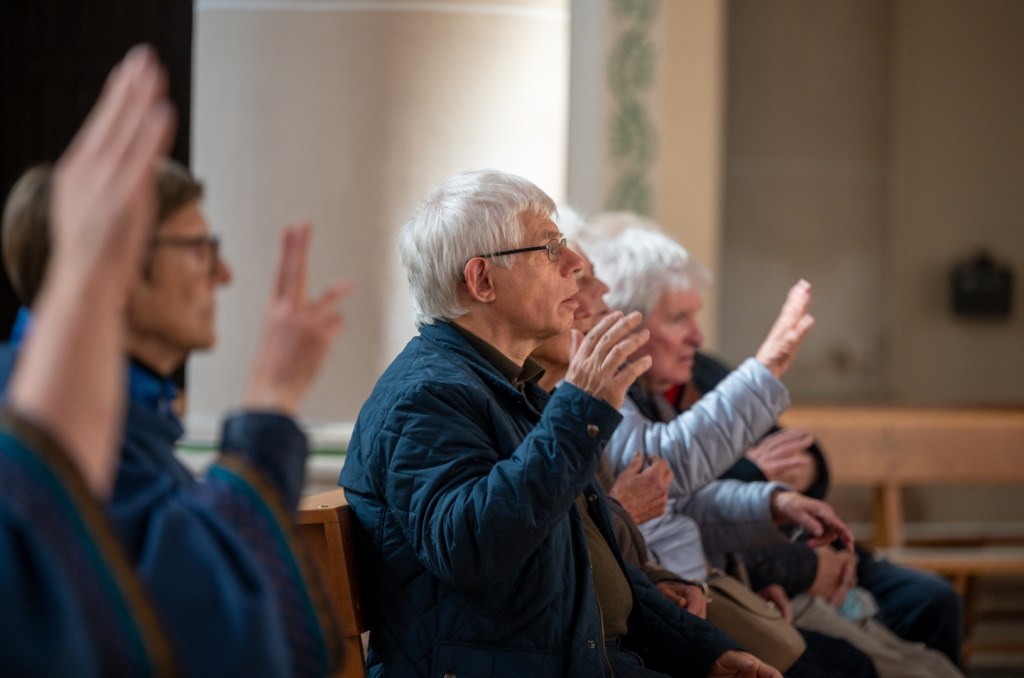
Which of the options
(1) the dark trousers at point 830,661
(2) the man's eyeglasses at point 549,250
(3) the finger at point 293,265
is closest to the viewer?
(3) the finger at point 293,265

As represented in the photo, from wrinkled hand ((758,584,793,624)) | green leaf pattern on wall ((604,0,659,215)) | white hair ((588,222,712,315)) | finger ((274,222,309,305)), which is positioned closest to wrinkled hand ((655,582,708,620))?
wrinkled hand ((758,584,793,624))

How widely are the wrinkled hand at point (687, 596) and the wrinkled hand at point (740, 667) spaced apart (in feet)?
0.72

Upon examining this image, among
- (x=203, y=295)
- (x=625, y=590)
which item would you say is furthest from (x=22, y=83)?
(x=203, y=295)

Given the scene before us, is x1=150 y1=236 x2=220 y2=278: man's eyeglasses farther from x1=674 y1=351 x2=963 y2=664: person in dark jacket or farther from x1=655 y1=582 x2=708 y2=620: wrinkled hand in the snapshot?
x1=674 y1=351 x2=963 y2=664: person in dark jacket

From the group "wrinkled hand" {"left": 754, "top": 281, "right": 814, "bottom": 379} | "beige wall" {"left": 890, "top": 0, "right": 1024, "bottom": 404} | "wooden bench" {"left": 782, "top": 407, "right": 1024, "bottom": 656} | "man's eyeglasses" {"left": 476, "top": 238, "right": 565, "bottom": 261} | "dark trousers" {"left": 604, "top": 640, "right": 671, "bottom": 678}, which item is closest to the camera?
"dark trousers" {"left": 604, "top": 640, "right": 671, "bottom": 678}

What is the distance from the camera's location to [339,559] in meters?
2.08

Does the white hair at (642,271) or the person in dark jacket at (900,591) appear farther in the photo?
the person in dark jacket at (900,591)

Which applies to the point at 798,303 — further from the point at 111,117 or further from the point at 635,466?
the point at 111,117

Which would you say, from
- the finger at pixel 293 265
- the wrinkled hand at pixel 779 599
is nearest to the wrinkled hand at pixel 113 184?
the finger at pixel 293 265

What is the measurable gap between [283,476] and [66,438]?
315 millimetres

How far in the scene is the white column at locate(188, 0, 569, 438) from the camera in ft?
12.6

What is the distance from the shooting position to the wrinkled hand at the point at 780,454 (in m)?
3.44

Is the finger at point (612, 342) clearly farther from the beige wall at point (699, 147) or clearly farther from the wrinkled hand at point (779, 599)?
the beige wall at point (699, 147)

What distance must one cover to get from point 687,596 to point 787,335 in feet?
2.39
